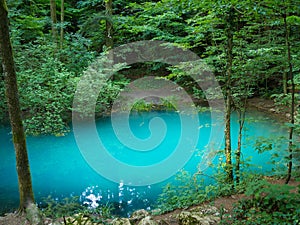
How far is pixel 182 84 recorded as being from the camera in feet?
32.4

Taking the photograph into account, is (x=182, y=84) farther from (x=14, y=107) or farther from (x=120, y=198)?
(x=14, y=107)

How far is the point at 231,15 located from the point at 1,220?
463 centimetres

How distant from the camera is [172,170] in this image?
6.36 metres

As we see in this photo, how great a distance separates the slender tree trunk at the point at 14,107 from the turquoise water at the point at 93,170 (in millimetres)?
998

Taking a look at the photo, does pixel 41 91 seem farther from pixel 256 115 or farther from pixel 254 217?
pixel 256 115

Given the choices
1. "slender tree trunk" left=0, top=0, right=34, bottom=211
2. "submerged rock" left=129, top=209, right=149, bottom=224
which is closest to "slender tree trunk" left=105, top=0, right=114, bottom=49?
"slender tree trunk" left=0, top=0, right=34, bottom=211

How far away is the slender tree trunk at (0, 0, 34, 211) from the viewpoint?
135 inches

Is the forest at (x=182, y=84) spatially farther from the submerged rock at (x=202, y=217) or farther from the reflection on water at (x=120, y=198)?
the reflection on water at (x=120, y=198)

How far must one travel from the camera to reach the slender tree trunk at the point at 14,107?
3.43 metres

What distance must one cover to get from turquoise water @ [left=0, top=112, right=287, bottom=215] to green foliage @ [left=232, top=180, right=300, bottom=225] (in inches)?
36.9

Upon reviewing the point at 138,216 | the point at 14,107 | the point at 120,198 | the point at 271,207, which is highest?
the point at 14,107

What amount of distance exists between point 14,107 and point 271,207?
3.66 m

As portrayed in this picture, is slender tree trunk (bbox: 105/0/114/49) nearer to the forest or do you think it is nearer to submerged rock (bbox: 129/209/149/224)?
the forest

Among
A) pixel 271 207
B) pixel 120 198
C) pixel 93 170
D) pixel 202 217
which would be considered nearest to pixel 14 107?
pixel 120 198
